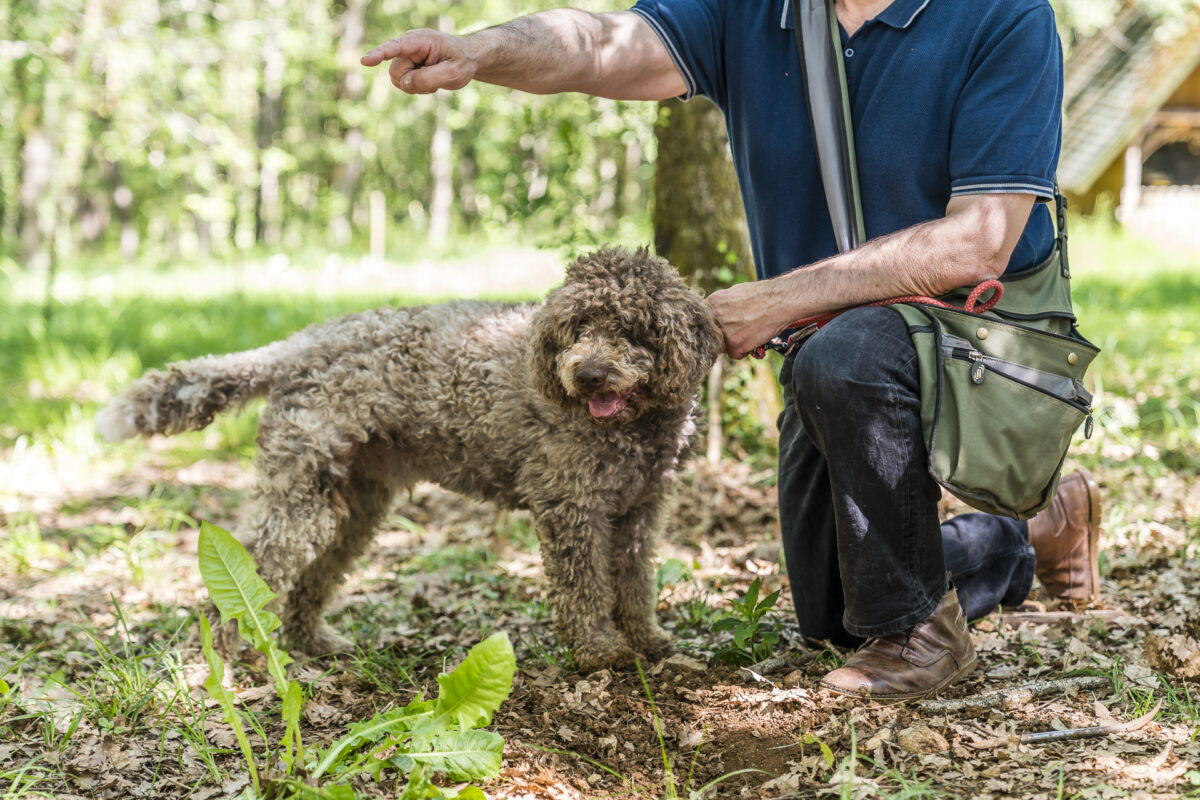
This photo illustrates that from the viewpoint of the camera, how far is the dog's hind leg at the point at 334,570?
3.93 meters

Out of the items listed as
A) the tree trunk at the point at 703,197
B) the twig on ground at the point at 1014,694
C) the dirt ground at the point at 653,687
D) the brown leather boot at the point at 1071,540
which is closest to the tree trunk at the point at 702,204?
the tree trunk at the point at 703,197

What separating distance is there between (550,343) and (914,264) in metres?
1.21

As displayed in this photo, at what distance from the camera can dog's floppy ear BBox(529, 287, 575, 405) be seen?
323 centimetres

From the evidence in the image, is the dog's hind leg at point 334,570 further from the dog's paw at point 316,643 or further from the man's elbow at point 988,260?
the man's elbow at point 988,260

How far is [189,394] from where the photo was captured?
367cm

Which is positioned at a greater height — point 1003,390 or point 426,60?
point 426,60

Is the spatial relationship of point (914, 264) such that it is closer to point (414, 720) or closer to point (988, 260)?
point (988, 260)

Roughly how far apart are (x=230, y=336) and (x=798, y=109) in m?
7.50

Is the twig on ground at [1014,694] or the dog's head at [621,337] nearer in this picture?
the twig on ground at [1014,694]

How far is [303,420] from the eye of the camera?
3.60m

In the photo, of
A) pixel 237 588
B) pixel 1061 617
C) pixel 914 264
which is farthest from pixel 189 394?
pixel 1061 617

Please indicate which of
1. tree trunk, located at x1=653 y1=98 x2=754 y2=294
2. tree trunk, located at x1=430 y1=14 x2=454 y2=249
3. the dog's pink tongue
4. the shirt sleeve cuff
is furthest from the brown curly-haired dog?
tree trunk, located at x1=430 y1=14 x2=454 y2=249

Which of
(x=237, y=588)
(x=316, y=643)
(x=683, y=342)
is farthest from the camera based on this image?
(x=316, y=643)

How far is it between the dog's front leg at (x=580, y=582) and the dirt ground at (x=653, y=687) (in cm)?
11
